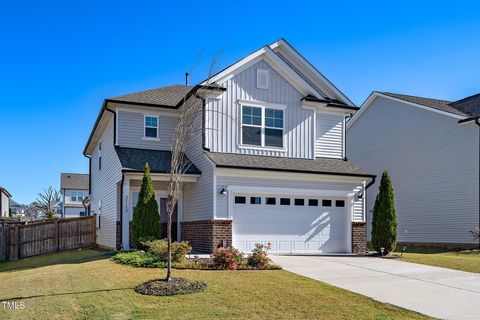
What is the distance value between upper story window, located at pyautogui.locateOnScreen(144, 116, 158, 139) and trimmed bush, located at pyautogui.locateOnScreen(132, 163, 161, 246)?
4.31m

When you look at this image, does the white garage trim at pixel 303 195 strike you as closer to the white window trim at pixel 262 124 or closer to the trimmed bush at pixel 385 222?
the trimmed bush at pixel 385 222

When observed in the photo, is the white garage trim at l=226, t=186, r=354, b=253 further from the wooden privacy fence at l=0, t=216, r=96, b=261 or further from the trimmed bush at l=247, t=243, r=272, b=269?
the wooden privacy fence at l=0, t=216, r=96, b=261

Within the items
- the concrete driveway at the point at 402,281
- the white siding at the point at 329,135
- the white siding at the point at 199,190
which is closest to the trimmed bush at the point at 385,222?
the concrete driveway at the point at 402,281

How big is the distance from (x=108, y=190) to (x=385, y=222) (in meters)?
12.2

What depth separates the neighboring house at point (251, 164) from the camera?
61.2 ft

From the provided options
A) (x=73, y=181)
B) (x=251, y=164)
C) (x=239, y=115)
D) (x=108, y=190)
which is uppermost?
(x=239, y=115)

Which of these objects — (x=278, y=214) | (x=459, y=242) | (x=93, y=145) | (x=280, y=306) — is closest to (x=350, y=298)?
(x=280, y=306)

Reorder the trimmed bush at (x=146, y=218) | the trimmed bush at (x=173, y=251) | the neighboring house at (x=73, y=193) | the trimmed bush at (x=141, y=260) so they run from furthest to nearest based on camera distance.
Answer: the neighboring house at (x=73, y=193) < the trimmed bush at (x=146, y=218) < the trimmed bush at (x=173, y=251) < the trimmed bush at (x=141, y=260)

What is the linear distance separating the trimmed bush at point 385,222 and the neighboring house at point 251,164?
1.16 metres

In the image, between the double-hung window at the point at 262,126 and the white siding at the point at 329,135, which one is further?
the white siding at the point at 329,135

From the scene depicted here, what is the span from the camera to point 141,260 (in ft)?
47.6

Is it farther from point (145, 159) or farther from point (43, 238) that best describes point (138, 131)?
point (43, 238)

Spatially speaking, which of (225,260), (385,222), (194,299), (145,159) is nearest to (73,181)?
(145,159)

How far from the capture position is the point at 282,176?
19188 millimetres
